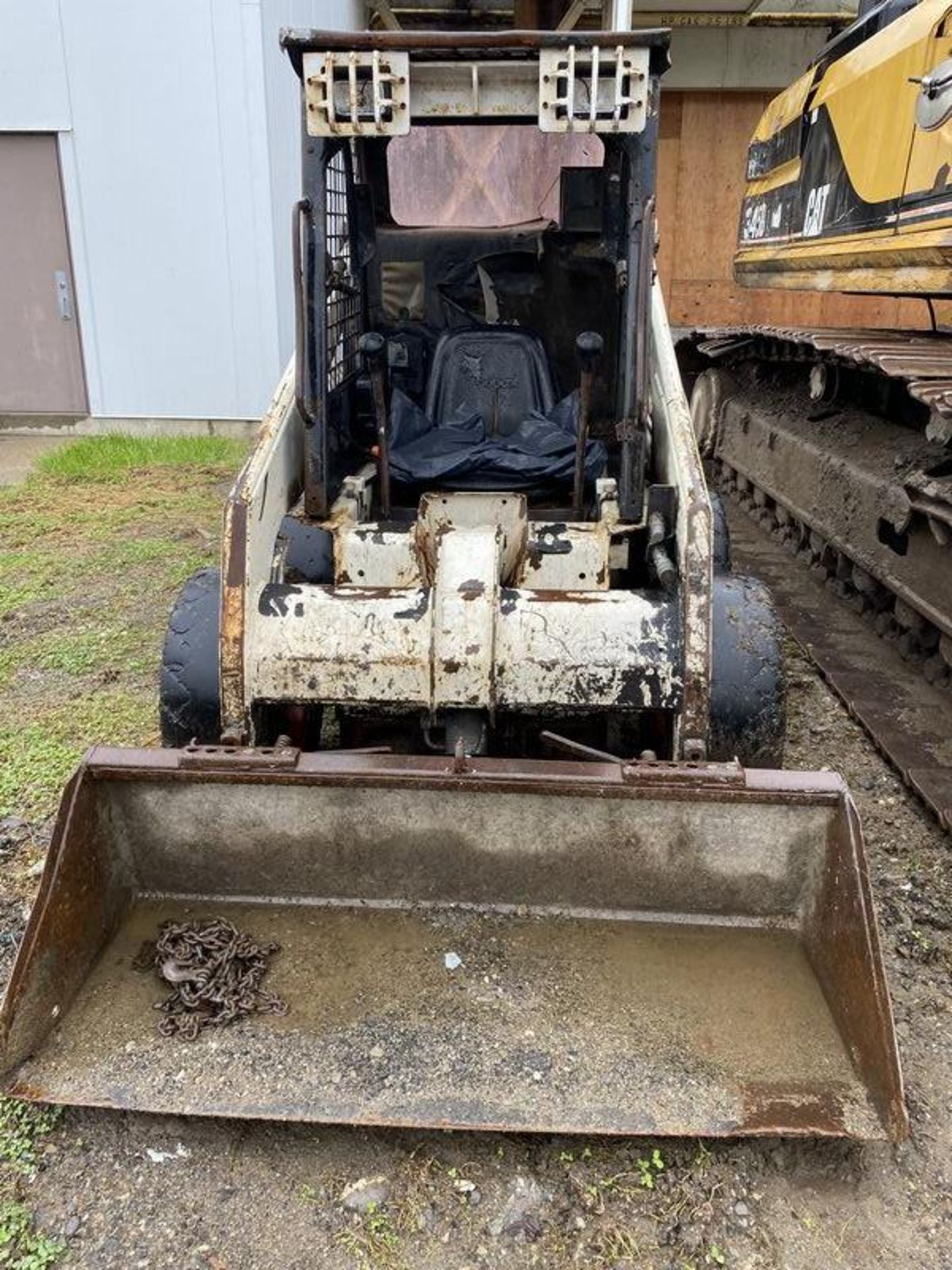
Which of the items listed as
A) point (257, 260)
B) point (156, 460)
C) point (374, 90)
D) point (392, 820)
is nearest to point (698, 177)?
point (257, 260)

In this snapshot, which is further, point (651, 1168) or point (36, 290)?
point (36, 290)

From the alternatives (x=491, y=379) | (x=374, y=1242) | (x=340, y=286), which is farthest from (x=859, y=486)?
(x=374, y=1242)

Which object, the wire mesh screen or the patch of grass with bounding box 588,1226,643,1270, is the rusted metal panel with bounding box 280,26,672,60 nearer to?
the wire mesh screen

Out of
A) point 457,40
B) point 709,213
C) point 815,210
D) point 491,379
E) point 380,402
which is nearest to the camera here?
point 457,40

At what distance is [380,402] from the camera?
3.64 meters

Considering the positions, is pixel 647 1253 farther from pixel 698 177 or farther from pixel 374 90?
pixel 698 177

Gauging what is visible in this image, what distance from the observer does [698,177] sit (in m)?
13.1

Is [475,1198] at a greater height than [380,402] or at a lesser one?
lesser

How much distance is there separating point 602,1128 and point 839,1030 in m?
0.59

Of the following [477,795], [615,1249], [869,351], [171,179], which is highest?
[171,179]

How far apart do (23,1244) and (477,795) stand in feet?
4.19

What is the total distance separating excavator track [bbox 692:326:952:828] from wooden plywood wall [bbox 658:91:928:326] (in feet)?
20.8

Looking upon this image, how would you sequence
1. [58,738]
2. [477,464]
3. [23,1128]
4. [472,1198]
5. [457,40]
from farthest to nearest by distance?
[58,738] → [477,464] → [457,40] → [23,1128] → [472,1198]

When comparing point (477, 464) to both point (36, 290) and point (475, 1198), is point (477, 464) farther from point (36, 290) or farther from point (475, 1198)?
point (36, 290)
